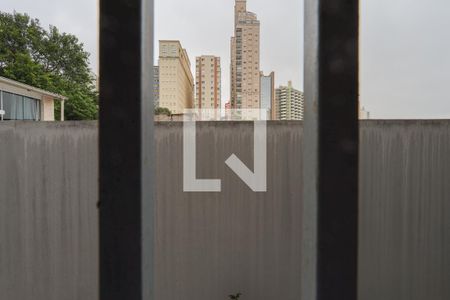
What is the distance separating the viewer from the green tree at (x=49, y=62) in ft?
65.4

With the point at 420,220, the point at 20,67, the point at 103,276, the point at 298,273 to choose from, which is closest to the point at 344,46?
the point at 103,276

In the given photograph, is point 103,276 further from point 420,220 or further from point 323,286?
point 420,220

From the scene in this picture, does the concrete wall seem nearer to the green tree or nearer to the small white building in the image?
the small white building

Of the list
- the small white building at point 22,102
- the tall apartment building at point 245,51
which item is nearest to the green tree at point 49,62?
the small white building at point 22,102

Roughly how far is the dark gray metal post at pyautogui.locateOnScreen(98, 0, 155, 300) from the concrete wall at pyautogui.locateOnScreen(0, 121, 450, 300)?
7.19 ft

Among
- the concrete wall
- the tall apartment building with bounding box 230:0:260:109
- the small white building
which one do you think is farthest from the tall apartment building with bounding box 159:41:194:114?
the concrete wall

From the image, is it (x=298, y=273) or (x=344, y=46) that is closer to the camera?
(x=344, y=46)

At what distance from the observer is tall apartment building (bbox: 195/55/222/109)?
167 feet

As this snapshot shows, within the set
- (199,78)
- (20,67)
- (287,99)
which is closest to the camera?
(20,67)

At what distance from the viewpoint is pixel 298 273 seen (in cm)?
291

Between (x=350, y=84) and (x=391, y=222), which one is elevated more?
(x=350, y=84)

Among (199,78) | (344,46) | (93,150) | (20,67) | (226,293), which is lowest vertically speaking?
(226,293)

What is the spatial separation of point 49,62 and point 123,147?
98.2 feet

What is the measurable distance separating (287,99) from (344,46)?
120 feet
